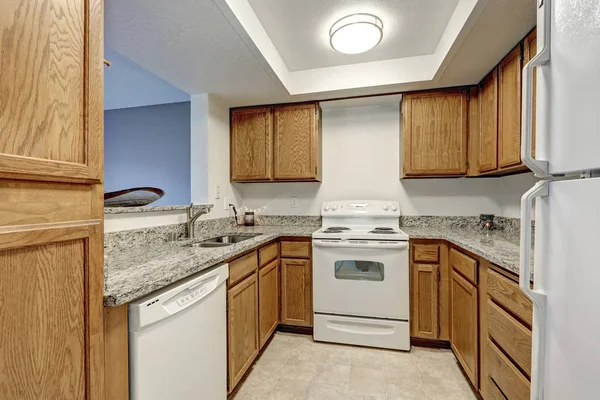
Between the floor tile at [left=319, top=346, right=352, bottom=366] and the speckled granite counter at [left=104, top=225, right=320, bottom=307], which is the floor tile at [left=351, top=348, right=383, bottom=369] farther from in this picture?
the speckled granite counter at [left=104, top=225, right=320, bottom=307]

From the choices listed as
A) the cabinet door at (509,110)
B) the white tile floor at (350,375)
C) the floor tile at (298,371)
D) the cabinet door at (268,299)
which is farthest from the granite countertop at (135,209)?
the cabinet door at (509,110)

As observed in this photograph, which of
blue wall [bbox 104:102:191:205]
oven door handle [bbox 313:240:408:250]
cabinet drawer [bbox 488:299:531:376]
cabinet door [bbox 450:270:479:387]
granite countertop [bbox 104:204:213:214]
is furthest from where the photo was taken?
blue wall [bbox 104:102:191:205]

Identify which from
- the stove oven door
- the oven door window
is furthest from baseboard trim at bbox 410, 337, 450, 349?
the oven door window

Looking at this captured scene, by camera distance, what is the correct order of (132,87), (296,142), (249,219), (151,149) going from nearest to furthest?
(296,142), (249,219), (132,87), (151,149)

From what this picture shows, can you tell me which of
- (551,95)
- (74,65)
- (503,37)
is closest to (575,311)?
(551,95)

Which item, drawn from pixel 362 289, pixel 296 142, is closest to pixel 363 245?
pixel 362 289

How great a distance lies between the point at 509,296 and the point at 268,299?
155 centimetres

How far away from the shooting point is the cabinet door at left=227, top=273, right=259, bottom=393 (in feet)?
5.08

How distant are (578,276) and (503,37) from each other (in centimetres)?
162

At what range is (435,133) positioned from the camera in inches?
94.3

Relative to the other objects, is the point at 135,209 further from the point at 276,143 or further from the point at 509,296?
the point at 509,296

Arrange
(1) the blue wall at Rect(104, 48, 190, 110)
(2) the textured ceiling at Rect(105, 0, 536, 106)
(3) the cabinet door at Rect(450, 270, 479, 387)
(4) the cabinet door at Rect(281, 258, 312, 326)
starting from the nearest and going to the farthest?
(2) the textured ceiling at Rect(105, 0, 536, 106)
(3) the cabinet door at Rect(450, 270, 479, 387)
(4) the cabinet door at Rect(281, 258, 312, 326)
(1) the blue wall at Rect(104, 48, 190, 110)

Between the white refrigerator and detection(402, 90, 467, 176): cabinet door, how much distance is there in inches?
67.7

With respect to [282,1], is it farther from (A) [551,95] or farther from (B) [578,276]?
(B) [578,276]
